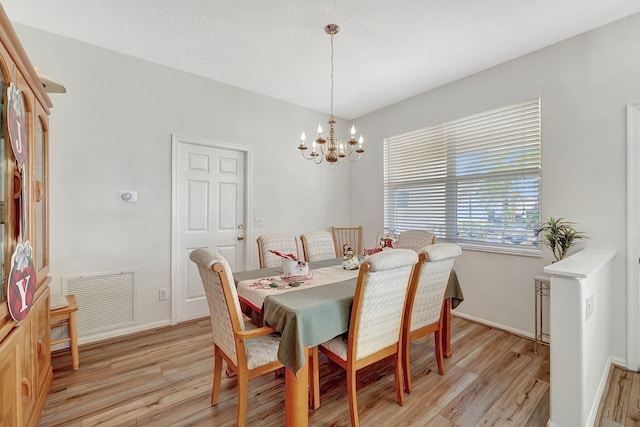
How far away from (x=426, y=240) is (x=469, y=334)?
1038 mm

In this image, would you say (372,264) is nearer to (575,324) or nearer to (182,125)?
(575,324)

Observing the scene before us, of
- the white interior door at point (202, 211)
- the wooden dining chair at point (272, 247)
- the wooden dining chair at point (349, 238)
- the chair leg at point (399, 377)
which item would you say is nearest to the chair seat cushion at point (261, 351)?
the chair leg at point (399, 377)

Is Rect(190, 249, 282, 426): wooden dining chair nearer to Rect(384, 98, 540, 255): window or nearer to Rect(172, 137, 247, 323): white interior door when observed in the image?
Rect(172, 137, 247, 323): white interior door

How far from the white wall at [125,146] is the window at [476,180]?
1970 mm

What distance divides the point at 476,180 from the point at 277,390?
2895 mm

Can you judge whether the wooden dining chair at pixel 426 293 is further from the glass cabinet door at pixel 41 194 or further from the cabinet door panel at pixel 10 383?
the glass cabinet door at pixel 41 194

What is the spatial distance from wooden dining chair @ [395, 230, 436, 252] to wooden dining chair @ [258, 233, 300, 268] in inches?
52.8

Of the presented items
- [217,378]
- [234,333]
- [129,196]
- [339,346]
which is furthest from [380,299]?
[129,196]

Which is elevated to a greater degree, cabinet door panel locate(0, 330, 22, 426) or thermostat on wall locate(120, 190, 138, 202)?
thermostat on wall locate(120, 190, 138, 202)

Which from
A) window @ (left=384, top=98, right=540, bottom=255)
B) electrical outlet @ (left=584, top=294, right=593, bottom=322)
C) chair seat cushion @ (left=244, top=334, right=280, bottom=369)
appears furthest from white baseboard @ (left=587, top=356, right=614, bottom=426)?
chair seat cushion @ (left=244, top=334, right=280, bottom=369)

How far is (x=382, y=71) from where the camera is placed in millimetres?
3086

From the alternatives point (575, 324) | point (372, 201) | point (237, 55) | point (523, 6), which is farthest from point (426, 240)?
point (237, 55)

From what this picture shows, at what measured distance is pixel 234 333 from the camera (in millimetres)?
1448

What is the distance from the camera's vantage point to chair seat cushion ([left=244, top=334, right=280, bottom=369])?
154 cm
